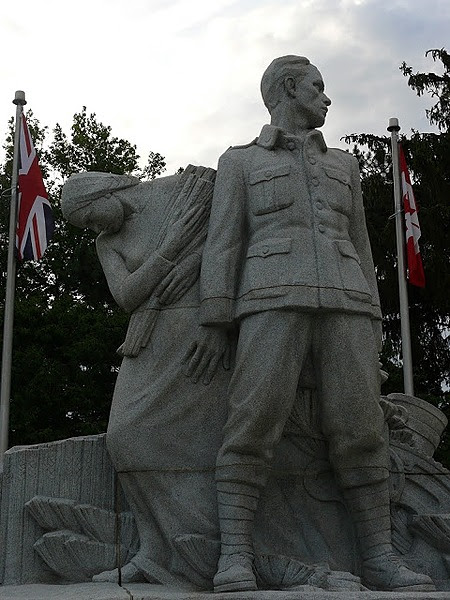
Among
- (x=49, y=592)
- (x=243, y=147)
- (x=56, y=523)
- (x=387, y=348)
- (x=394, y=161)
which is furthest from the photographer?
(x=387, y=348)

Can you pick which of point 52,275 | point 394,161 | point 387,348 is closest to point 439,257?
point 387,348

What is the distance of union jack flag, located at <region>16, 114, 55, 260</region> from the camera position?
11109mm

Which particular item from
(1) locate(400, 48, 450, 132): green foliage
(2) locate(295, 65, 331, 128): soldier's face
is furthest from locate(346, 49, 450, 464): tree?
(2) locate(295, 65, 331, 128): soldier's face

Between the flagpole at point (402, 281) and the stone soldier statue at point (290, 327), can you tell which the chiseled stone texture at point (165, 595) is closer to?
the stone soldier statue at point (290, 327)

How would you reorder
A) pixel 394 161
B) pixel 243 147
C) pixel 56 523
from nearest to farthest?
pixel 56 523
pixel 243 147
pixel 394 161

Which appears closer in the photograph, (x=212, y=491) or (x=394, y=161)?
(x=212, y=491)

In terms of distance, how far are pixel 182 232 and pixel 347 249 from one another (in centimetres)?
90

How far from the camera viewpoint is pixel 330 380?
464 centimetres

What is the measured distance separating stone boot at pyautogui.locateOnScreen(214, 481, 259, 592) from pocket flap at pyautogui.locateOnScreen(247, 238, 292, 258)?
1.18 m

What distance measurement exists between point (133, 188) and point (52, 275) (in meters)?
13.8

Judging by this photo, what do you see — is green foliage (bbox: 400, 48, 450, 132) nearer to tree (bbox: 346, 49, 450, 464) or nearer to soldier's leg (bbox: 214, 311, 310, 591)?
tree (bbox: 346, 49, 450, 464)

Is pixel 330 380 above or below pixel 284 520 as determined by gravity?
above

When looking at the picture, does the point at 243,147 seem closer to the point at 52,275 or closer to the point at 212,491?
the point at 212,491

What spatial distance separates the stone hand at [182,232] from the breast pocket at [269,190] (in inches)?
12.9
